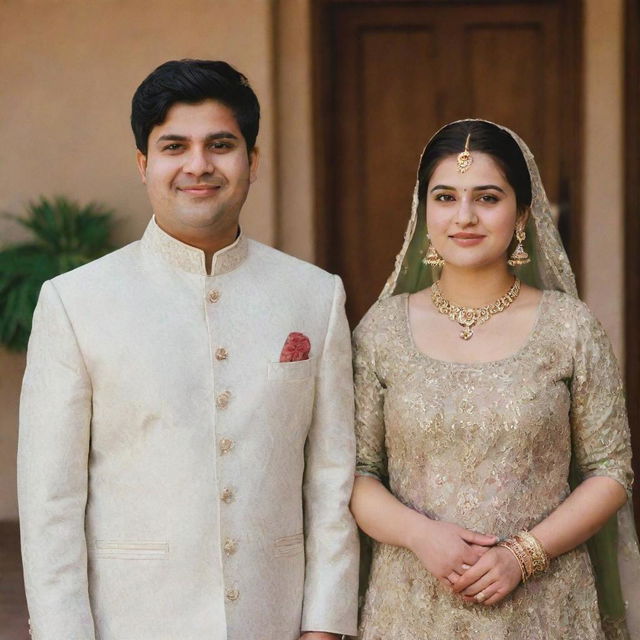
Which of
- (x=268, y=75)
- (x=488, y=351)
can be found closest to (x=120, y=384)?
(x=488, y=351)

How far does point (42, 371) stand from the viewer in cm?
252

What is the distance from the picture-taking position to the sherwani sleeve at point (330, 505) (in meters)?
2.70

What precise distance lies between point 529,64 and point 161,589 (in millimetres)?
3683

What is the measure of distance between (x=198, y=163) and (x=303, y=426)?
2.00 feet

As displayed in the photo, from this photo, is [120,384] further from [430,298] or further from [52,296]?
[430,298]

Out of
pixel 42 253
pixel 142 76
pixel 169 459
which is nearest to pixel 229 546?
pixel 169 459

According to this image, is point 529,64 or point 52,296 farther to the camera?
point 529,64

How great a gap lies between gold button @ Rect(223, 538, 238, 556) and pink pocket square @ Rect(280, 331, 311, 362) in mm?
392

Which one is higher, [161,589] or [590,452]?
[590,452]

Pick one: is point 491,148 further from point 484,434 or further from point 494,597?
point 494,597

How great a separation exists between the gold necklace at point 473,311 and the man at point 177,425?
1.36 ft

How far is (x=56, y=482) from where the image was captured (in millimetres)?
2492

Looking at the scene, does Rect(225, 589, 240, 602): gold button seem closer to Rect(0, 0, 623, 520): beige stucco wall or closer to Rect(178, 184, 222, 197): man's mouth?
Rect(178, 184, 222, 197): man's mouth

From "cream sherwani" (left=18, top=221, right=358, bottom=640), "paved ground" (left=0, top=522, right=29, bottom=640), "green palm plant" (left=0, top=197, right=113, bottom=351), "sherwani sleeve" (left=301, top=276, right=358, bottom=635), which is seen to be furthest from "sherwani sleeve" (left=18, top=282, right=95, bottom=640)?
"green palm plant" (left=0, top=197, right=113, bottom=351)
